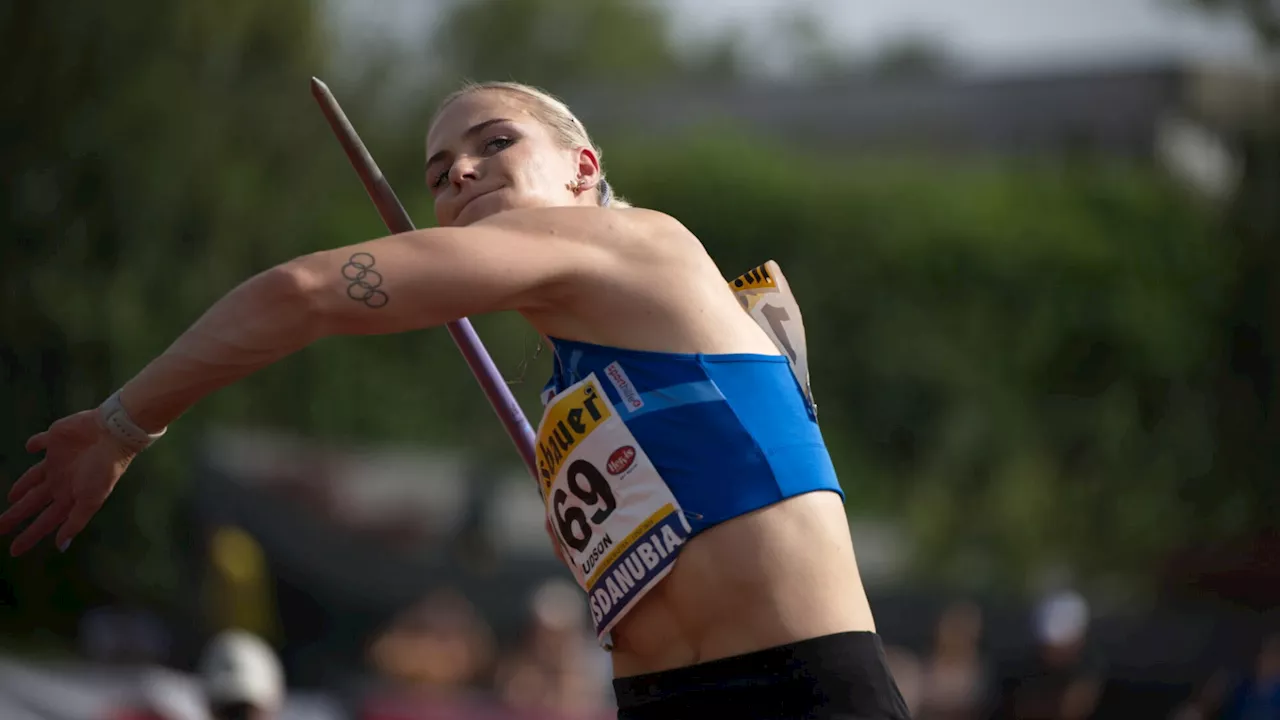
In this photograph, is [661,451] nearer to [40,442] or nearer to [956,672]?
[40,442]

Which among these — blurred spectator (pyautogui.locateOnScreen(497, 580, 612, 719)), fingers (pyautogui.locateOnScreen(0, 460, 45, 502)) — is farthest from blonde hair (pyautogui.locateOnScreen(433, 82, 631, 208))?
blurred spectator (pyautogui.locateOnScreen(497, 580, 612, 719))

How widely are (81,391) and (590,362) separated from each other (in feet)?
47.2

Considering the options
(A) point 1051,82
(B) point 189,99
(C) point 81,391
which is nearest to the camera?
(C) point 81,391

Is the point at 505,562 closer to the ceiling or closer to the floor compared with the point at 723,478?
closer to the ceiling

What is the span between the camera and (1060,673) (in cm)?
852

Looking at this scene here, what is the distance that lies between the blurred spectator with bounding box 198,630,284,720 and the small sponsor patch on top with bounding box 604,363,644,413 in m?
3.95

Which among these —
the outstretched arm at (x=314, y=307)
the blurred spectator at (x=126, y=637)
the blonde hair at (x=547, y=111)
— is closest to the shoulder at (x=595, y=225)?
the outstretched arm at (x=314, y=307)

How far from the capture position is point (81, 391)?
1616 centimetres

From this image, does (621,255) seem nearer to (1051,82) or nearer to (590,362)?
(590,362)

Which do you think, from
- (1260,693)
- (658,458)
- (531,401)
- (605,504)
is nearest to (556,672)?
(1260,693)

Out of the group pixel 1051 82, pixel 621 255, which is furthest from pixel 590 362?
pixel 1051 82

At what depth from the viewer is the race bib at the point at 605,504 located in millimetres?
2861

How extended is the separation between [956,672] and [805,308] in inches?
508

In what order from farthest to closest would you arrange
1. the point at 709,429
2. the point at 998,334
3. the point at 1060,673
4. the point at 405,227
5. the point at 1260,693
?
the point at 998,334 → the point at 1060,673 → the point at 1260,693 → the point at 405,227 → the point at 709,429
